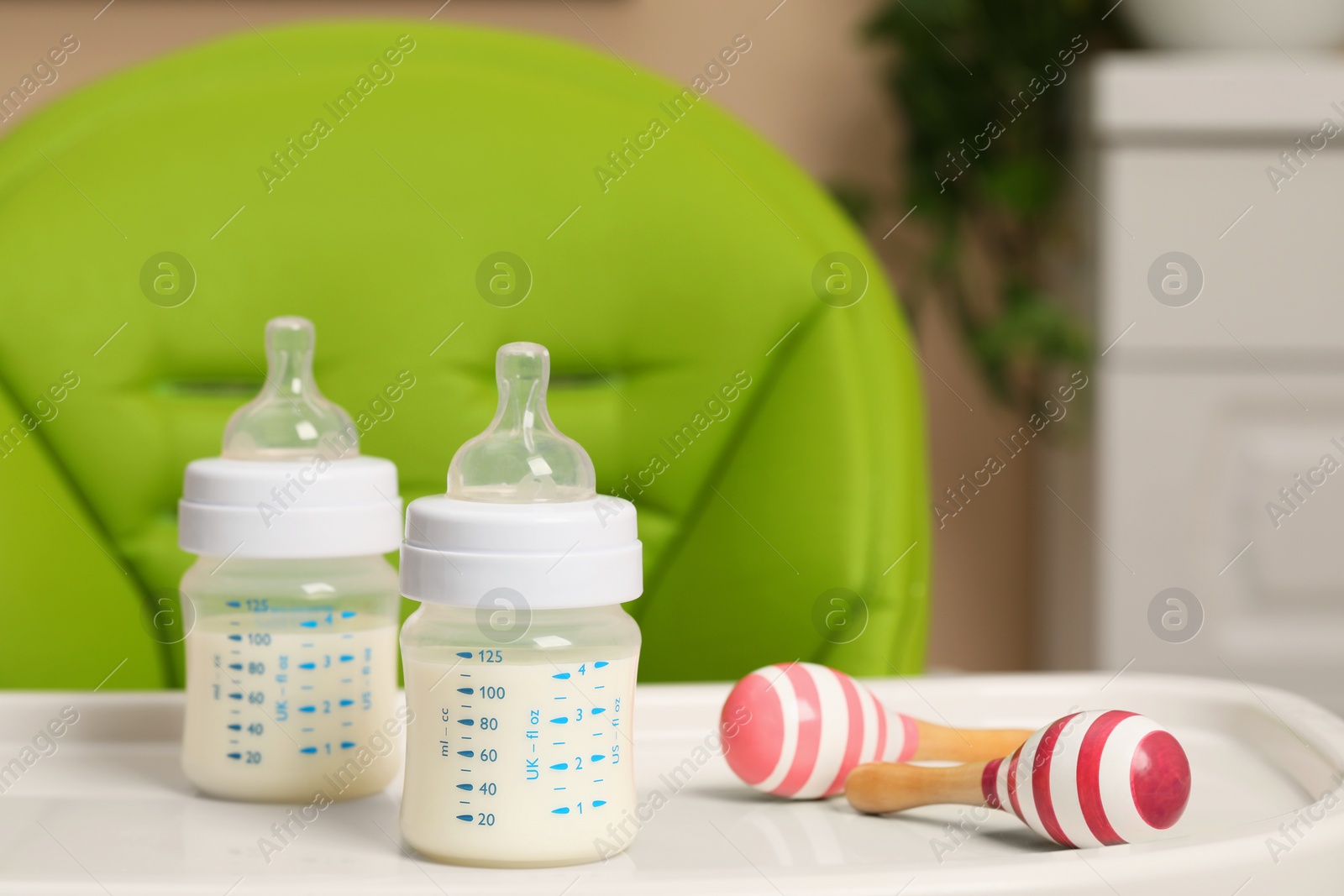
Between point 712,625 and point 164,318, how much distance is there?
49cm

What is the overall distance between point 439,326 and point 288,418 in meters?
0.42

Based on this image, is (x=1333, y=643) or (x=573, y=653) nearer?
(x=573, y=653)

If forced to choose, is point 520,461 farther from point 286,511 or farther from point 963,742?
point 963,742

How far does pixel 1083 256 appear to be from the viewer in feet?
4.78

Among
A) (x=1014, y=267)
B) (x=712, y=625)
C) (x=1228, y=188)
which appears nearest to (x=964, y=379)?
(x=1014, y=267)

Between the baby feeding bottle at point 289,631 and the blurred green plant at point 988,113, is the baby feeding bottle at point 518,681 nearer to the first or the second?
the baby feeding bottle at point 289,631

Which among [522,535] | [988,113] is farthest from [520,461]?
[988,113]

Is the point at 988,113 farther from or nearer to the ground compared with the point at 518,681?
farther from the ground

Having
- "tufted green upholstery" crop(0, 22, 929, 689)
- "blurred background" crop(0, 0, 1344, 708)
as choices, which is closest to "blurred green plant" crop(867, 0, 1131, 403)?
"blurred background" crop(0, 0, 1344, 708)

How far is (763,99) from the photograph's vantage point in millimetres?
1619

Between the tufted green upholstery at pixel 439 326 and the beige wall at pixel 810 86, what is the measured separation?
20.9 inches

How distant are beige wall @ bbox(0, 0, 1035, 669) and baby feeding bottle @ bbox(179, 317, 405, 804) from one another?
43.5 inches

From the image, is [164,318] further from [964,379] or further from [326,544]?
[964,379]

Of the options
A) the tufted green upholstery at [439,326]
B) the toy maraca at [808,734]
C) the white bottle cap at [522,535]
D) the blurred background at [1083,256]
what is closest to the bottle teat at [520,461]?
the white bottle cap at [522,535]
